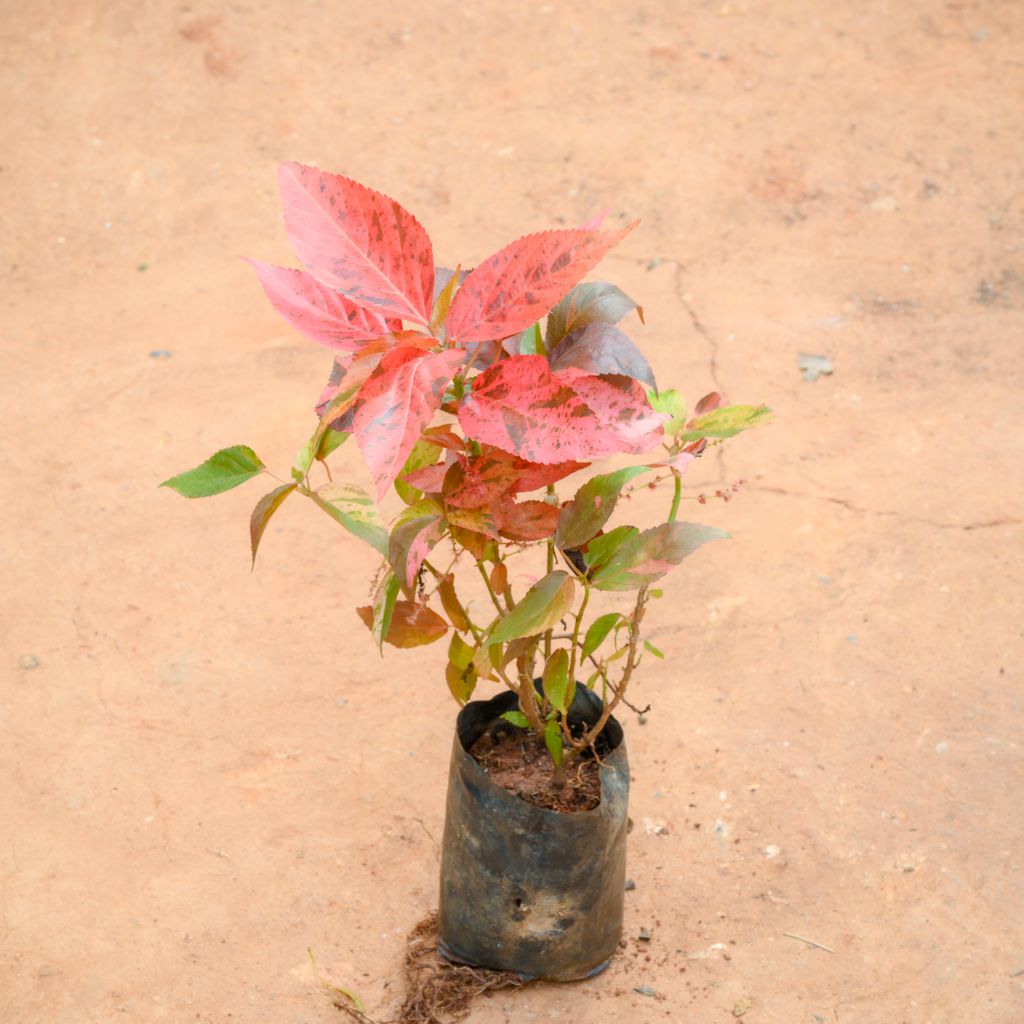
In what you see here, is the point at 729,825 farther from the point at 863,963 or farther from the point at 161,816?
the point at 161,816

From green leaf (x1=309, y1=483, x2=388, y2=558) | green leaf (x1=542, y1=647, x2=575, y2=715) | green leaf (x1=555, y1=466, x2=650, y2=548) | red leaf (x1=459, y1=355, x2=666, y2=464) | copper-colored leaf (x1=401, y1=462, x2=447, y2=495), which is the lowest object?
green leaf (x1=542, y1=647, x2=575, y2=715)

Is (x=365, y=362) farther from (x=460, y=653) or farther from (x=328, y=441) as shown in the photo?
(x=460, y=653)

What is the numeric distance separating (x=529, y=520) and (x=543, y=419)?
26 cm

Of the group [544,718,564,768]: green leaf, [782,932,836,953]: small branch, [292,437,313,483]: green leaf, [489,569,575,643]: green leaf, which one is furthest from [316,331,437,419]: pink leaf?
[782,932,836,953]: small branch

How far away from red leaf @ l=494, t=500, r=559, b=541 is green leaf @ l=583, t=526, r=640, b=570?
11cm

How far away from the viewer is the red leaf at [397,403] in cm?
115

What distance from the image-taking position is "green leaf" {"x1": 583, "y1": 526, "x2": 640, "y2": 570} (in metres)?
1.57

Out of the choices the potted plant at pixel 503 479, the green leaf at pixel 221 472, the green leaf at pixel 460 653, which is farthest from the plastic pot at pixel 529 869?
the green leaf at pixel 221 472

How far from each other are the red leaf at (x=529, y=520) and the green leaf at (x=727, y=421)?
186 millimetres

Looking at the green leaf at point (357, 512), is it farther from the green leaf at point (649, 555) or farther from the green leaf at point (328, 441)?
the green leaf at point (649, 555)

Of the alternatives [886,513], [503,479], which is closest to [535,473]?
[503,479]

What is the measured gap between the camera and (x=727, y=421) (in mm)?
1502

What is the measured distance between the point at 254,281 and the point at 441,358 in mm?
2818

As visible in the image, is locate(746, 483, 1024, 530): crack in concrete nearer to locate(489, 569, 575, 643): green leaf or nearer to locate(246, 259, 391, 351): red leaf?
locate(489, 569, 575, 643): green leaf
